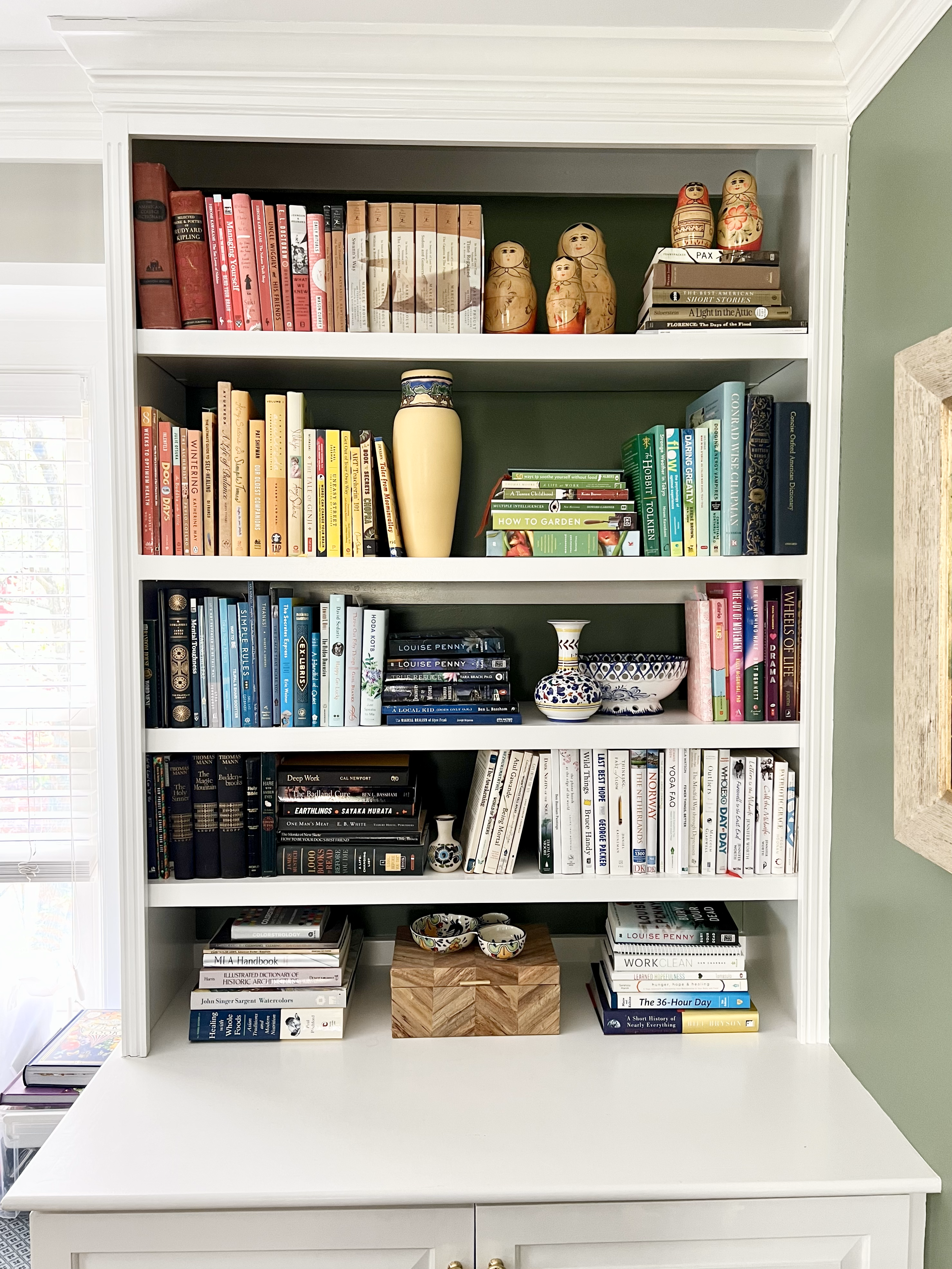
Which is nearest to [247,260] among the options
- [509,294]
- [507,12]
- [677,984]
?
[509,294]

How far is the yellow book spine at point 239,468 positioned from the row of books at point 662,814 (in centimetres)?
68

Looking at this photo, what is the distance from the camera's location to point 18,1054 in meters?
1.95

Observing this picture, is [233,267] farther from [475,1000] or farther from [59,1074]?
[59,1074]

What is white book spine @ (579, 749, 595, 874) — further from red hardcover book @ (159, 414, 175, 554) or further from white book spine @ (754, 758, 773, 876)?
red hardcover book @ (159, 414, 175, 554)

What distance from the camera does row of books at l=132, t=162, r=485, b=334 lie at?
153 centimetres

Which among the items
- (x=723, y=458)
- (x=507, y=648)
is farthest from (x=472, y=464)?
(x=723, y=458)

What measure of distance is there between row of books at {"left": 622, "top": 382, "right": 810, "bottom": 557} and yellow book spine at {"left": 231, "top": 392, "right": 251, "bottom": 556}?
687 mm

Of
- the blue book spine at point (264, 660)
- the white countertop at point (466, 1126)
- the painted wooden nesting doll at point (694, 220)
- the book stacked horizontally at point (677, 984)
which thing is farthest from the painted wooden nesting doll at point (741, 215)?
the white countertop at point (466, 1126)

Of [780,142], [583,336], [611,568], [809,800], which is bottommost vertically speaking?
[809,800]

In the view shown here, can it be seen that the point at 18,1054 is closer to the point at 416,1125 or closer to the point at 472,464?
the point at 416,1125

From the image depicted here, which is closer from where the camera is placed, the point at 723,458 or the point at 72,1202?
the point at 72,1202

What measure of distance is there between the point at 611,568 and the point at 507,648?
398 millimetres

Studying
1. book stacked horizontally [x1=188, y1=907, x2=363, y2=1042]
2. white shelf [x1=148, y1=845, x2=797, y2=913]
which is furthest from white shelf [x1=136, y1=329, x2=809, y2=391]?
book stacked horizontally [x1=188, y1=907, x2=363, y2=1042]

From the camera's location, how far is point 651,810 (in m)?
1.64
